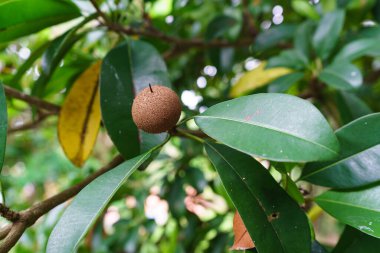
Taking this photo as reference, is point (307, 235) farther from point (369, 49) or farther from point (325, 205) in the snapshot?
point (369, 49)

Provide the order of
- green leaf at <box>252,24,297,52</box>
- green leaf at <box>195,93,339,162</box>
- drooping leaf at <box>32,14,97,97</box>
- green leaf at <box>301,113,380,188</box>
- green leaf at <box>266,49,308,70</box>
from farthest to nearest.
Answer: green leaf at <box>252,24,297,52</box>
green leaf at <box>266,49,308,70</box>
drooping leaf at <box>32,14,97,97</box>
green leaf at <box>301,113,380,188</box>
green leaf at <box>195,93,339,162</box>

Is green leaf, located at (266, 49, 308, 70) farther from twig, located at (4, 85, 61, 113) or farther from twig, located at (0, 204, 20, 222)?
twig, located at (0, 204, 20, 222)

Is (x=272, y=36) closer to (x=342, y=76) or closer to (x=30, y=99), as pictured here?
(x=342, y=76)

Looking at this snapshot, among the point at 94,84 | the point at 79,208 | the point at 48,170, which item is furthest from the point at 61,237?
the point at 48,170

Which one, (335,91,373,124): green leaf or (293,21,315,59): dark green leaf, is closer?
(335,91,373,124): green leaf

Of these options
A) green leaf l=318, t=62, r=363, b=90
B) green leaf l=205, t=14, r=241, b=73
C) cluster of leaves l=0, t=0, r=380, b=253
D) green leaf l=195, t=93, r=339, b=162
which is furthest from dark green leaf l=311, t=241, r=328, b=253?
green leaf l=205, t=14, r=241, b=73

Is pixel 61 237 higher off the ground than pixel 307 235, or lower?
higher

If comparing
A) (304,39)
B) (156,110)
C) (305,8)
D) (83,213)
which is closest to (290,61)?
(304,39)
